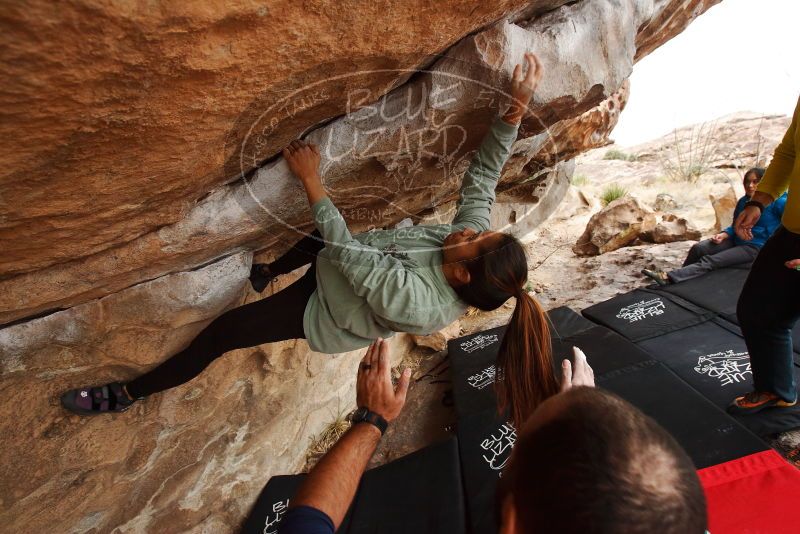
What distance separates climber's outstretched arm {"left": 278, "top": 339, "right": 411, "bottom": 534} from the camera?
1040 mm

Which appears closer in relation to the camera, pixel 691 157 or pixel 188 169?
pixel 188 169

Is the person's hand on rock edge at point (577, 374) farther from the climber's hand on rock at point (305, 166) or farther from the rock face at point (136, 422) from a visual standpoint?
the rock face at point (136, 422)

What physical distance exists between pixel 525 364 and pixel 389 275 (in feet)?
Result: 1.97

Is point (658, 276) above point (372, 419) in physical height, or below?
below

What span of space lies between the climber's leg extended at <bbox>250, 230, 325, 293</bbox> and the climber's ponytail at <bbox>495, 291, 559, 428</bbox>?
42.6 inches

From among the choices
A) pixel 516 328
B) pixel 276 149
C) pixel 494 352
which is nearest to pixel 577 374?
pixel 516 328

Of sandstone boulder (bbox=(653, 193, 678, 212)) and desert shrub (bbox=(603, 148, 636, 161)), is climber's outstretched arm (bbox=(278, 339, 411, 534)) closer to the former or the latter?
sandstone boulder (bbox=(653, 193, 678, 212))

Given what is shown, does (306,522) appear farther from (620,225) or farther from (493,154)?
(620,225)

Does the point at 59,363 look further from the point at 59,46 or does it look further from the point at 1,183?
the point at 59,46

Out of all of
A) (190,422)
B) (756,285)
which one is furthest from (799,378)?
(190,422)

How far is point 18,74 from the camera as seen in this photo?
68 centimetres

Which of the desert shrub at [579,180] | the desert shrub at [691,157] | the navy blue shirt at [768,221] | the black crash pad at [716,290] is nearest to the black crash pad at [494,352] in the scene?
the black crash pad at [716,290]

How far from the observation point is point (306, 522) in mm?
1023

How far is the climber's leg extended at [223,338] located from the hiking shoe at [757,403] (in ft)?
8.52
